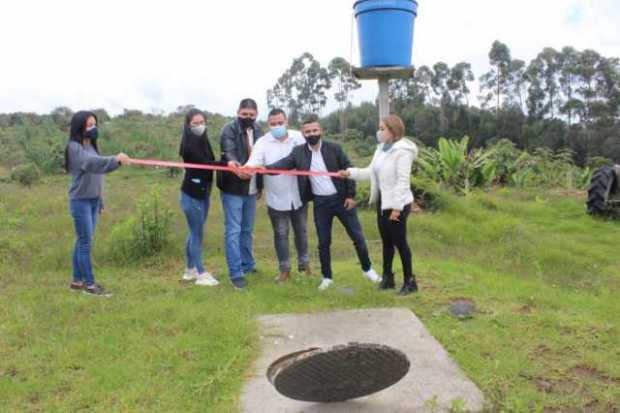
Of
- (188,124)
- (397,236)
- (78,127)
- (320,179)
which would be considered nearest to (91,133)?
(78,127)

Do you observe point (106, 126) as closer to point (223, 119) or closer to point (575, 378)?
point (223, 119)

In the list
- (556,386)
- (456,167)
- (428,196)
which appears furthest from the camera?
(456,167)

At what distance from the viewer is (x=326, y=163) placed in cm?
492

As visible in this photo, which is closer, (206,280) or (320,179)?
(320,179)

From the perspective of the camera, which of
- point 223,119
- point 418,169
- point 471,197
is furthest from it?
point 223,119

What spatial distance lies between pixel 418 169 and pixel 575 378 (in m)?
7.61

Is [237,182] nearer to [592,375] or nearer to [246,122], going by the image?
[246,122]

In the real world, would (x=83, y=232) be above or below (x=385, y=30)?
below

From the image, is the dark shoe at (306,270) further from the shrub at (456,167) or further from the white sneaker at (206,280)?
the shrub at (456,167)

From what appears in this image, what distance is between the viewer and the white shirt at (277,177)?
5.03m

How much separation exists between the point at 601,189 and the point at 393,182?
5.24 metres

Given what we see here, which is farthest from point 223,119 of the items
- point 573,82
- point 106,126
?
point 573,82

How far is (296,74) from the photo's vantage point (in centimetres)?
2692

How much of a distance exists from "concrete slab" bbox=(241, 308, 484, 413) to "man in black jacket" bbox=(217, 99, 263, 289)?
3.01ft
